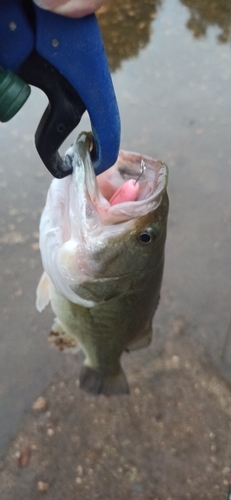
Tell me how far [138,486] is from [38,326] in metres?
0.86

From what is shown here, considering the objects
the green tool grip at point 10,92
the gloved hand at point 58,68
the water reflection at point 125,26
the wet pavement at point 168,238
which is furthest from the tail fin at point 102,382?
the water reflection at point 125,26

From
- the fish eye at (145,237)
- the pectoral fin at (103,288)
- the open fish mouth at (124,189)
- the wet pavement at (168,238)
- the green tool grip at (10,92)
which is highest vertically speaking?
the green tool grip at (10,92)

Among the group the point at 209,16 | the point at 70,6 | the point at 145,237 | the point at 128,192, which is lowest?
the point at 209,16

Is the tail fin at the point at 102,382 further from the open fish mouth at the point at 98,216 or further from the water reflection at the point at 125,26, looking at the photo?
the water reflection at the point at 125,26

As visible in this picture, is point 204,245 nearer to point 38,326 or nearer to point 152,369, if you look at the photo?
point 152,369

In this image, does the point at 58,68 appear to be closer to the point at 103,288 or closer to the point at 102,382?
the point at 103,288

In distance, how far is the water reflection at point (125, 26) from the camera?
3.68 m

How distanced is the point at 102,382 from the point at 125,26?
128 inches

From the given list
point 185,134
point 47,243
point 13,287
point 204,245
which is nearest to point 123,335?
point 47,243

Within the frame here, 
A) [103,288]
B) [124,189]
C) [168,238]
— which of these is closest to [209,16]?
[168,238]

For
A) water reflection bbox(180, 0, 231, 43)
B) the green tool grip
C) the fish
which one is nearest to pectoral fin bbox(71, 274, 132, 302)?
the fish

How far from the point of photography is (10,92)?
85 centimetres

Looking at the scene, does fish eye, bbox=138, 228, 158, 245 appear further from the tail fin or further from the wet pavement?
the wet pavement

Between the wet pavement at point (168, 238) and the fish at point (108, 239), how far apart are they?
790mm
